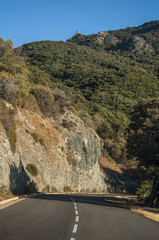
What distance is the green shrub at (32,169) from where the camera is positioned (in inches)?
1239

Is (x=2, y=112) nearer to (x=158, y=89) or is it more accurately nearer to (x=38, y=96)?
(x=38, y=96)

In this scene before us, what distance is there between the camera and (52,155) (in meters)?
40.5

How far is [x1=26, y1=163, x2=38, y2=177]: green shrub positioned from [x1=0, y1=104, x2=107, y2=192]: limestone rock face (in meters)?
0.28

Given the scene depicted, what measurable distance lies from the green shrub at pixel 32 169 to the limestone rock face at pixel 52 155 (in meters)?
0.28

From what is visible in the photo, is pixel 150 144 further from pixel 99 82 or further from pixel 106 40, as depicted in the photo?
pixel 106 40

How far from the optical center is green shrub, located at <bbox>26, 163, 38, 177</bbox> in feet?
103

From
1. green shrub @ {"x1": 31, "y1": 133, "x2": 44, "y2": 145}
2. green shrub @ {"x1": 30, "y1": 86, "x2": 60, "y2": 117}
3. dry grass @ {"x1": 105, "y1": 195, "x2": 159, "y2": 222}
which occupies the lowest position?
dry grass @ {"x1": 105, "y1": 195, "x2": 159, "y2": 222}

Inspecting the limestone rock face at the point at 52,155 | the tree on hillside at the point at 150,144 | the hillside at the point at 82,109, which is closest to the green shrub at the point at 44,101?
the hillside at the point at 82,109

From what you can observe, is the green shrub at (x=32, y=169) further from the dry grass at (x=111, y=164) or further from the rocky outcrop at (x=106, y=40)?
the rocky outcrop at (x=106, y=40)

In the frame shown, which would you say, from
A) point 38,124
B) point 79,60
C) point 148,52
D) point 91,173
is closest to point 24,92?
point 38,124

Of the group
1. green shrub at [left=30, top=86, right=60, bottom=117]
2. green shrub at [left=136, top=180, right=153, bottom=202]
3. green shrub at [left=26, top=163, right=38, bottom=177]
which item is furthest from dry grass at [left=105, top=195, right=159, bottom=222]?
green shrub at [left=30, top=86, right=60, bottom=117]

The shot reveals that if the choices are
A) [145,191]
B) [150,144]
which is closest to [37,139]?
[145,191]

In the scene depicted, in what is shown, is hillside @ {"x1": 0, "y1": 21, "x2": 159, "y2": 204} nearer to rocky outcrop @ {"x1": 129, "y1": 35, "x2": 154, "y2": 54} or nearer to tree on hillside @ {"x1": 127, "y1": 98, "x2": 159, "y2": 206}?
tree on hillside @ {"x1": 127, "y1": 98, "x2": 159, "y2": 206}

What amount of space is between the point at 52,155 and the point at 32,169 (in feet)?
27.3
